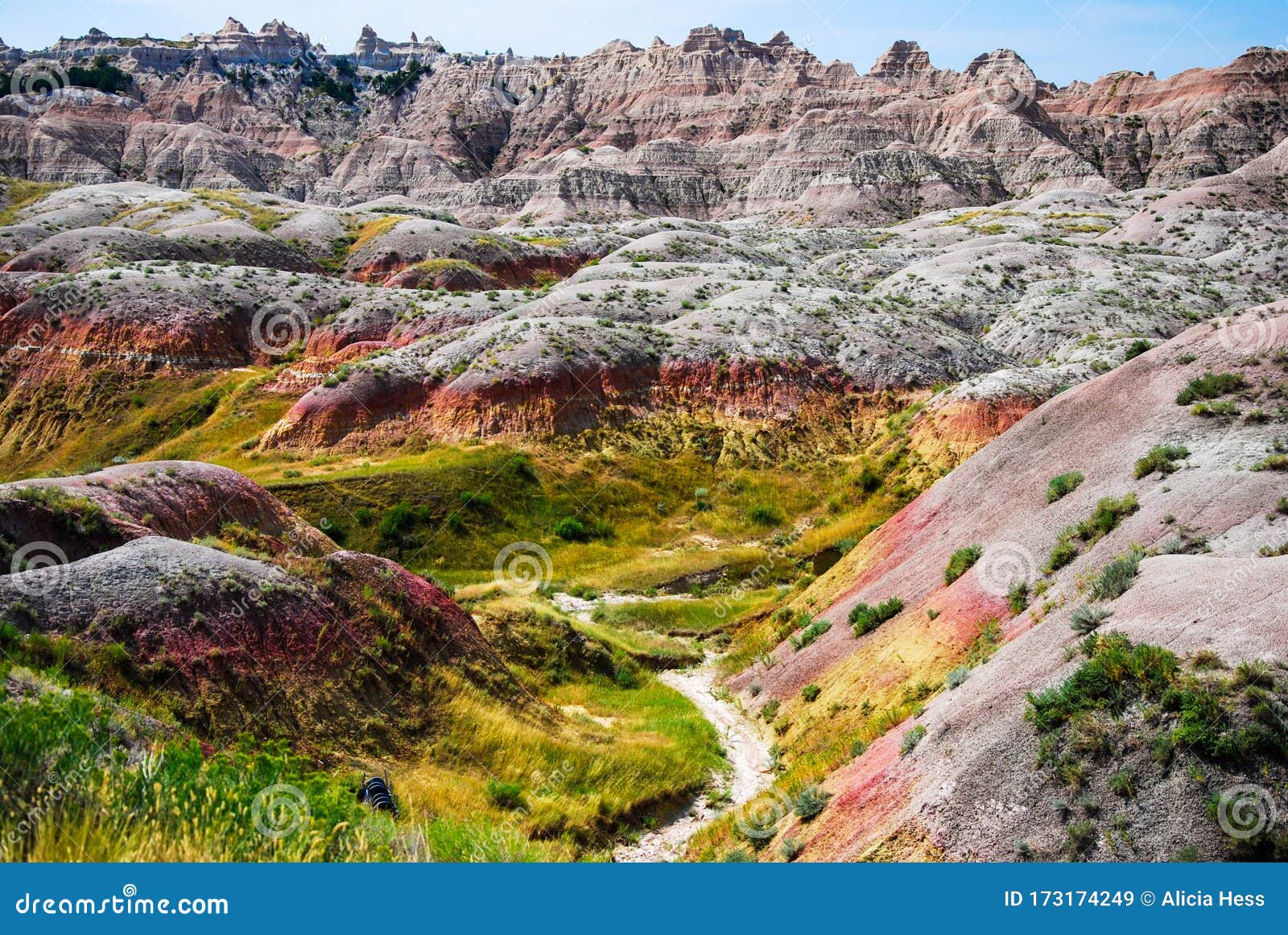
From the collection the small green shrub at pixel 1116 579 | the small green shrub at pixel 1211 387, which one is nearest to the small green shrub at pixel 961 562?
the small green shrub at pixel 1116 579

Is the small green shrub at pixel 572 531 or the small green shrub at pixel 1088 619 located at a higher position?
the small green shrub at pixel 1088 619

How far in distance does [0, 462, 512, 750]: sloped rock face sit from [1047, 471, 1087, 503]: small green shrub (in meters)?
12.3

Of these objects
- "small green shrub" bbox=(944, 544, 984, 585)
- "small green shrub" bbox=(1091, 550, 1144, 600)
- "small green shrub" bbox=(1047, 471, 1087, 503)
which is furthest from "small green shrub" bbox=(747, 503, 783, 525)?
"small green shrub" bbox=(1091, 550, 1144, 600)

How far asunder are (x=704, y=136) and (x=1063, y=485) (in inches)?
6140

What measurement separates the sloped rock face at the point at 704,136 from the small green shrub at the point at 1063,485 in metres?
109

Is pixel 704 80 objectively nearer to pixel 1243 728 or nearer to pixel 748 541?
Answer: pixel 748 541

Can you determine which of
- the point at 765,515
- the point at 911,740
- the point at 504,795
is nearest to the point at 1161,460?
the point at 911,740

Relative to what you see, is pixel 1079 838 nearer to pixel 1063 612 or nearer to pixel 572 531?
pixel 1063 612

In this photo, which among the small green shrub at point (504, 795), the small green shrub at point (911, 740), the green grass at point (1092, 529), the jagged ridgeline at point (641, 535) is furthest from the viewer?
the green grass at point (1092, 529)

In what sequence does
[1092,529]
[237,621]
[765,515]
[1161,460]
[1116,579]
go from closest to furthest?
1. [1116,579]
2. [237,621]
3. [1092,529]
4. [1161,460]
5. [765,515]

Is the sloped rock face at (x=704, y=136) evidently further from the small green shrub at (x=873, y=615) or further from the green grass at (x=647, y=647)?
the small green shrub at (x=873, y=615)

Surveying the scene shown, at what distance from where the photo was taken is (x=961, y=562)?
20.4 meters

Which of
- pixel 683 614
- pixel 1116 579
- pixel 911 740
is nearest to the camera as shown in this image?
pixel 911 740

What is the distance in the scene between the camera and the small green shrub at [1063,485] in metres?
21.0
